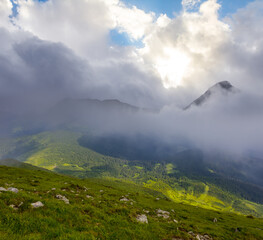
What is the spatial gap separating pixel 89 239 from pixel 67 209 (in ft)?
16.1

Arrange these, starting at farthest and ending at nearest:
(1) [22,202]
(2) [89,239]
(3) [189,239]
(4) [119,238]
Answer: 1. (3) [189,239]
2. (1) [22,202]
3. (4) [119,238]
4. (2) [89,239]

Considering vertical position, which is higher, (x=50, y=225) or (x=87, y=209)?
(x=50, y=225)

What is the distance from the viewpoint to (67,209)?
1204 centimetres

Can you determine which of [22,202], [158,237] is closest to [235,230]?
[158,237]

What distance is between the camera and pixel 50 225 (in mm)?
9164

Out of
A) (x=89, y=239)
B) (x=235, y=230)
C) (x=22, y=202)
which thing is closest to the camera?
(x=89, y=239)

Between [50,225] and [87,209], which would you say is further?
[87,209]

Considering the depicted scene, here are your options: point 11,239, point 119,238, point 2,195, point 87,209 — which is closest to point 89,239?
point 119,238

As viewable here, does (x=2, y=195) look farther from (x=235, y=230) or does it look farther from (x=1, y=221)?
(x=235, y=230)

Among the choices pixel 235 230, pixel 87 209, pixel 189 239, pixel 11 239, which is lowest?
pixel 235 230

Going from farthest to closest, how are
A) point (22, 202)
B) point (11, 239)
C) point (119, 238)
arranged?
1. point (22, 202)
2. point (119, 238)
3. point (11, 239)

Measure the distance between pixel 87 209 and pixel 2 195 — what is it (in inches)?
294

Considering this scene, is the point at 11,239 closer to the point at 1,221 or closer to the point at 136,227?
the point at 1,221

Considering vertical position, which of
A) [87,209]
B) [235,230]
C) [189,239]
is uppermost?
[87,209]
